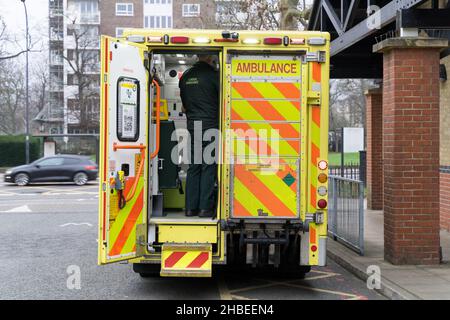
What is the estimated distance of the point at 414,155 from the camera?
8.52m

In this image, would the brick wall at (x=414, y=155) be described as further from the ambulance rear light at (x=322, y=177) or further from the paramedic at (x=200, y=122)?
the paramedic at (x=200, y=122)

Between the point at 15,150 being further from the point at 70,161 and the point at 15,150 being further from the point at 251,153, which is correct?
the point at 251,153

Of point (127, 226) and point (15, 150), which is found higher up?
point (15, 150)

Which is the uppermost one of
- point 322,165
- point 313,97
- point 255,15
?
point 255,15

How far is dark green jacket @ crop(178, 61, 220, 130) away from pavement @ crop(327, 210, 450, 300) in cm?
279

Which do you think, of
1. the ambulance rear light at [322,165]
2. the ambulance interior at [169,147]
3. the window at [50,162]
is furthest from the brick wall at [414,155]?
the window at [50,162]

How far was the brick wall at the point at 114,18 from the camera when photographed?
221 feet

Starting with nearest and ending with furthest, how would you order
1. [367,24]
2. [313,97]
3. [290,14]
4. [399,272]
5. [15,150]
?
[313,97]
[399,272]
[367,24]
[290,14]
[15,150]

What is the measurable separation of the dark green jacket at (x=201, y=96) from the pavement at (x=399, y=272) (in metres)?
2.79

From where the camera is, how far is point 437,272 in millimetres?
8031

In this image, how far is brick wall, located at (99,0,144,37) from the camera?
6750 centimetres

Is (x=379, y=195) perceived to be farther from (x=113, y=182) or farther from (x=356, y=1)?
(x=113, y=182)

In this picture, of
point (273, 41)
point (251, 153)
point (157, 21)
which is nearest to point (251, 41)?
point (273, 41)

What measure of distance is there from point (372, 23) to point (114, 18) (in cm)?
6160
